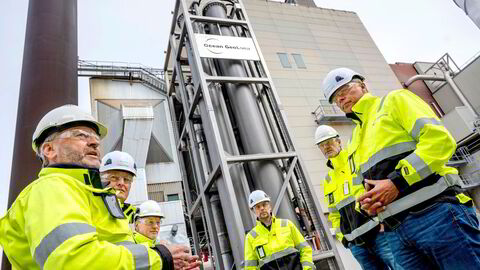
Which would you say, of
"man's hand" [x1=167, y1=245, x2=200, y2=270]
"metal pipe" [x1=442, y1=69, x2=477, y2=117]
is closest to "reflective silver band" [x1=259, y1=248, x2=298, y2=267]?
"man's hand" [x1=167, y1=245, x2=200, y2=270]

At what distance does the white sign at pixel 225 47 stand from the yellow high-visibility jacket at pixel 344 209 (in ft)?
7.83

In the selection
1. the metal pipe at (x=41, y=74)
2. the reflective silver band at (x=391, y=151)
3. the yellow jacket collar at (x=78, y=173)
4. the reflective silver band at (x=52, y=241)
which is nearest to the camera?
the reflective silver band at (x=52, y=241)

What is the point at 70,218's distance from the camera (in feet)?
3.26

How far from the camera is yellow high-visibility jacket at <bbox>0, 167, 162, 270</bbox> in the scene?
935 millimetres

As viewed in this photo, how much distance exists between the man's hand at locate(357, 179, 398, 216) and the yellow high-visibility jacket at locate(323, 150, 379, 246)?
737 mm

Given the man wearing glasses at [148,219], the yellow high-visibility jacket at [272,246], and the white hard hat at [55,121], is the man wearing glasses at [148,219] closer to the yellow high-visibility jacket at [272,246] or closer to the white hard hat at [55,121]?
the yellow high-visibility jacket at [272,246]

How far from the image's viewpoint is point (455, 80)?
15648mm

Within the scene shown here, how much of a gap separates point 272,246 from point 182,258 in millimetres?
2135

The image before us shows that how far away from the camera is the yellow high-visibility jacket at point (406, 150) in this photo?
1.54 m

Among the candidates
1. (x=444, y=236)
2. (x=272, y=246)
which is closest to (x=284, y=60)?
(x=272, y=246)

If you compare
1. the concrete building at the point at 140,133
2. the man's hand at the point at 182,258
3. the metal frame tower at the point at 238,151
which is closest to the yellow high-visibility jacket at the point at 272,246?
the metal frame tower at the point at 238,151

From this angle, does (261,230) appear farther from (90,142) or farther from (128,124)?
(128,124)

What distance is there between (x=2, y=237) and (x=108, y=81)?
17518mm

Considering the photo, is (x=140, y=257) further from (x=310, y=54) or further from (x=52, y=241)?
(x=310, y=54)
